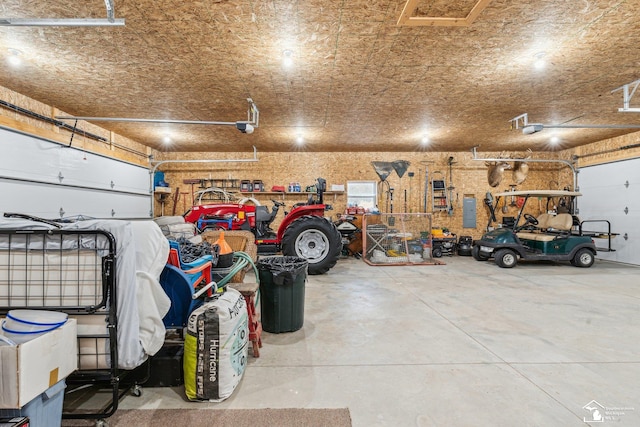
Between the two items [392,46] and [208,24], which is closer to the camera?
[208,24]

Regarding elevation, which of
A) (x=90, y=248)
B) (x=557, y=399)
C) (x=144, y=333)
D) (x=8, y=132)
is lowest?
(x=557, y=399)

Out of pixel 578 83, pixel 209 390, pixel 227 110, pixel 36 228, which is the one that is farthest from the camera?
pixel 227 110

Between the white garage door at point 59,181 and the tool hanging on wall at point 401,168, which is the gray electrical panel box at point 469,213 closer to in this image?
the tool hanging on wall at point 401,168

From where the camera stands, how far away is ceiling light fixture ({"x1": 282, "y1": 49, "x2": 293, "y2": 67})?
126 inches

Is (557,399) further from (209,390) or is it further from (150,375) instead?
(150,375)

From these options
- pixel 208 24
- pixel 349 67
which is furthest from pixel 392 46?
pixel 208 24

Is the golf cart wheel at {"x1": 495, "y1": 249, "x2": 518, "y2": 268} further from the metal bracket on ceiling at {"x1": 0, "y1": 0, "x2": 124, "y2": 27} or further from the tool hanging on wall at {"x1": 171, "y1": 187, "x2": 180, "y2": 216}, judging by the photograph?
the tool hanging on wall at {"x1": 171, "y1": 187, "x2": 180, "y2": 216}

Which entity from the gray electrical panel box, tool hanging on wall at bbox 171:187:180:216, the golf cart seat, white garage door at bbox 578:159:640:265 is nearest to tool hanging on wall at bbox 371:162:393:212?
the gray electrical panel box

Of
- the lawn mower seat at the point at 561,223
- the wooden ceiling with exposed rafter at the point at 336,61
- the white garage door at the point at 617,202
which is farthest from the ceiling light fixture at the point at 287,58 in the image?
the white garage door at the point at 617,202

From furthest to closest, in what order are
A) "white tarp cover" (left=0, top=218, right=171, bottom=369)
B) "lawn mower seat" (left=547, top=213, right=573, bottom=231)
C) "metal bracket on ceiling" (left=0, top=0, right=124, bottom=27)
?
"lawn mower seat" (left=547, top=213, right=573, bottom=231) → "metal bracket on ceiling" (left=0, top=0, right=124, bottom=27) → "white tarp cover" (left=0, top=218, right=171, bottom=369)

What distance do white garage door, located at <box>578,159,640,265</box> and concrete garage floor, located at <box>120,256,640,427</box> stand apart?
3406 mm

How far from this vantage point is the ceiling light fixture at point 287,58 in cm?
321

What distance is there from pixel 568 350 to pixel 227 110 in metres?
5.29

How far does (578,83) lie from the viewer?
3.98 m
